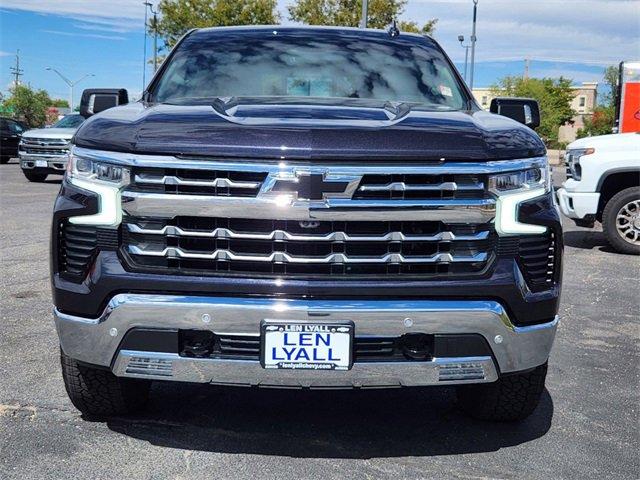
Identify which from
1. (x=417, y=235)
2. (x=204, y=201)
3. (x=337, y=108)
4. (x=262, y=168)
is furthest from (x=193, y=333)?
(x=337, y=108)

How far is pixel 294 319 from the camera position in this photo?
9.32 ft

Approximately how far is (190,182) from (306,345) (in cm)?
76

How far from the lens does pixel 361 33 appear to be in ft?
16.0

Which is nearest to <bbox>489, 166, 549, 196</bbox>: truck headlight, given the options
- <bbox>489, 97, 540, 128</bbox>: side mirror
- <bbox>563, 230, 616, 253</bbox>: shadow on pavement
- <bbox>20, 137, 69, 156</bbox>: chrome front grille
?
<bbox>489, 97, 540, 128</bbox>: side mirror

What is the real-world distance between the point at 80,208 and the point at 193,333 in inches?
26.3

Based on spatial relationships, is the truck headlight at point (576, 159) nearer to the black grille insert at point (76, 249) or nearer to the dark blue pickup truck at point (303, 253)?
the dark blue pickup truck at point (303, 253)

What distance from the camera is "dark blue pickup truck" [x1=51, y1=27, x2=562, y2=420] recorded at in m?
2.87

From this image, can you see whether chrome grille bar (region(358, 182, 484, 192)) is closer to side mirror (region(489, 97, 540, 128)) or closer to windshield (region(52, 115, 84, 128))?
side mirror (region(489, 97, 540, 128))

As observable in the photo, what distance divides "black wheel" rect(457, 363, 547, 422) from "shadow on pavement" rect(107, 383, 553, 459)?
3.2 inches

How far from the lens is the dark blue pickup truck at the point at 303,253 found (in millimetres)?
2871

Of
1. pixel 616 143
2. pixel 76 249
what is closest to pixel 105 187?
pixel 76 249

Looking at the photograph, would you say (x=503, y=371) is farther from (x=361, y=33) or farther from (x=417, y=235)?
(x=361, y=33)

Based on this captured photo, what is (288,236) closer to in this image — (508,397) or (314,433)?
(314,433)

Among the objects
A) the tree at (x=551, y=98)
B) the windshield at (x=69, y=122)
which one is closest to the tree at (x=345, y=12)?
the windshield at (x=69, y=122)
